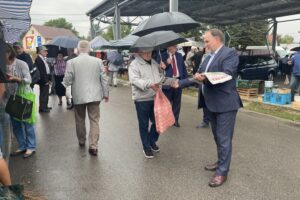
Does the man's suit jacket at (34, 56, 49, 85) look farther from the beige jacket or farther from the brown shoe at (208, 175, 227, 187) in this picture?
the brown shoe at (208, 175, 227, 187)

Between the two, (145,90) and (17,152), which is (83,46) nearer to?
(145,90)

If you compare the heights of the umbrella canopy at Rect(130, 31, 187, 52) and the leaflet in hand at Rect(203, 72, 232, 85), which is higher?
the umbrella canopy at Rect(130, 31, 187, 52)

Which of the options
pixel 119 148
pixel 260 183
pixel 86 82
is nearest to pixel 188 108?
pixel 119 148

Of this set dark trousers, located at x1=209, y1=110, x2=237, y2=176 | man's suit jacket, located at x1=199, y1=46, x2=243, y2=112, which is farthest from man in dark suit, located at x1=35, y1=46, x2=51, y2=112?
dark trousers, located at x1=209, y1=110, x2=237, y2=176

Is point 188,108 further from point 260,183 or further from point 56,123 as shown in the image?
point 260,183

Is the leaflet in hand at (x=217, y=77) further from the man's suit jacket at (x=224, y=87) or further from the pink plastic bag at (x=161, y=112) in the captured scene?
the pink plastic bag at (x=161, y=112)

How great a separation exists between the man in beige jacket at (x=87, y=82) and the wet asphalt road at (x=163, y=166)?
0.65 metres

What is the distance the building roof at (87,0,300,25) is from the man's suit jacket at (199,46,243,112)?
15.1m

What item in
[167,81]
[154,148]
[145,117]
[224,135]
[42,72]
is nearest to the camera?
[224,135]

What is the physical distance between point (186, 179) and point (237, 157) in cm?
130

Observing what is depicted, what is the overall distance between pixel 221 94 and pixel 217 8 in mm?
17962

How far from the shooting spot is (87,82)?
560 centimetres

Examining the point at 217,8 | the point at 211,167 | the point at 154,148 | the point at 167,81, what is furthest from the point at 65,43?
the point at 217,8

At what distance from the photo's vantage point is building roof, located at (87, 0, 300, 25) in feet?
62.1
